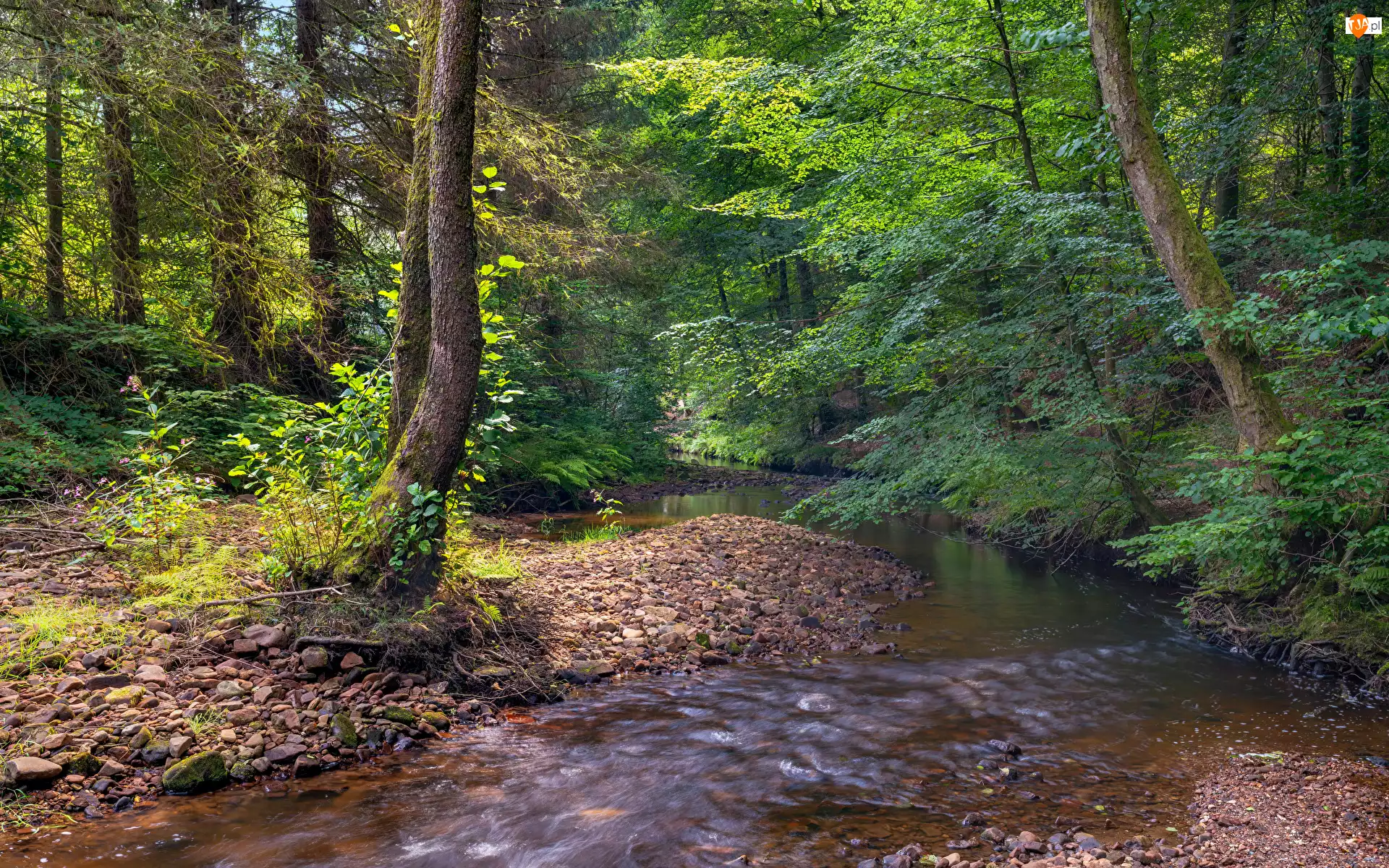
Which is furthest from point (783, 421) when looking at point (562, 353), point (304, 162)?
point (304, 162)

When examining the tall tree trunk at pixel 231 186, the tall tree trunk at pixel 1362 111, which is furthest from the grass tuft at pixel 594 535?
the tall tree trunk at pixel 1362 111

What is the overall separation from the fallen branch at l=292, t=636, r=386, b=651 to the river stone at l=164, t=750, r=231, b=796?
0.95 m

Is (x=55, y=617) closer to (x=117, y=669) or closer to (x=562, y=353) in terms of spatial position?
(x=117, y=669)

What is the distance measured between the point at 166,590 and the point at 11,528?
1722mm

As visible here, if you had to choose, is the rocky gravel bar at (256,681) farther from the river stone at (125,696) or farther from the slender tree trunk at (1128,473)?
the slender tree trunk at (1128,473)

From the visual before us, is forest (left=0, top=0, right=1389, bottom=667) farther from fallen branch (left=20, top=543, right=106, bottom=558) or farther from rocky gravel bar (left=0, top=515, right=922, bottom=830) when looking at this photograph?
rocky gravel bar (left=0, top=515, right=922, bottom=830)

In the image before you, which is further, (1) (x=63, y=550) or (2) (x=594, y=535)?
(2) (x=594, y=535)

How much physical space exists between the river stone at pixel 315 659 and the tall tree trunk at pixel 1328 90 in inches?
363

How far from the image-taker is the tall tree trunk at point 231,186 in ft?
28.0

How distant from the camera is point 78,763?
12.4 feet

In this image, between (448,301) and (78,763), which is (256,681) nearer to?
(78,763)

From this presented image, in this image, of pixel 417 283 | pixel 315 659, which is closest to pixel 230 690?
pixel 315 659

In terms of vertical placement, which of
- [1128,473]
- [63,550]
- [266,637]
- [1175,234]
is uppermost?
[1175,234]

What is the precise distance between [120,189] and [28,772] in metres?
7.47
